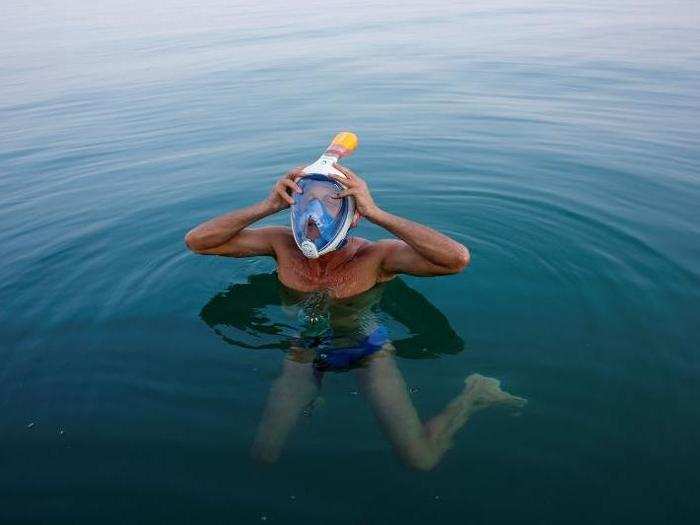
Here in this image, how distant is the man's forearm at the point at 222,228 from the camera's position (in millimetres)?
4621

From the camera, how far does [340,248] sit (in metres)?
4.60

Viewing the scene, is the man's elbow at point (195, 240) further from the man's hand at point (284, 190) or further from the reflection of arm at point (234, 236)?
the man's hand at point (284, 190)

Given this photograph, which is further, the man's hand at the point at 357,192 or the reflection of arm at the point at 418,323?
the reflection of arm at the point at 418,323

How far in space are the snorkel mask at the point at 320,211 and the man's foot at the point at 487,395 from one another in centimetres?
152

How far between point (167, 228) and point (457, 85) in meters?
9.35

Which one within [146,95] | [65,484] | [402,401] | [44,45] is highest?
[44,45]

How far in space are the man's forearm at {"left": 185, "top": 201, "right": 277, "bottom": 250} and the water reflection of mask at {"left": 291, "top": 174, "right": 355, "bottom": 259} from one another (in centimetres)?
44

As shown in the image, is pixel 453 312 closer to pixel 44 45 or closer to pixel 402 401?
pixel 402 401

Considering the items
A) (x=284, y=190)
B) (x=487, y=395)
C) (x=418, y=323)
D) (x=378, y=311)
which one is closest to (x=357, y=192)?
(x=284, y=190)

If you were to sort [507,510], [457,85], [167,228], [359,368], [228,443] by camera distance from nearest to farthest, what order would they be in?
1. [507,510]
2. [228,443]
3. [359,368]
4. [167,228]
5. [457,85]

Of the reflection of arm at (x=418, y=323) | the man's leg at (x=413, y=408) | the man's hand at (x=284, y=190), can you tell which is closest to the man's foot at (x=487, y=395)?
the man's leg at (x=413, y=408)

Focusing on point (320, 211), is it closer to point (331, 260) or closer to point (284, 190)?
point (284, 190)

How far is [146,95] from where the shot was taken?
48.7 ft

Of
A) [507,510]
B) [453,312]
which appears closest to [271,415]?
[507,510]
